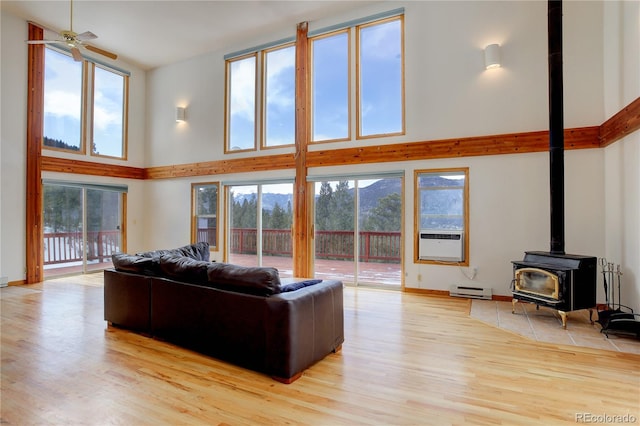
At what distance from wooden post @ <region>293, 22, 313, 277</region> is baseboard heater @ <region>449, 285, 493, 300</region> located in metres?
2.63

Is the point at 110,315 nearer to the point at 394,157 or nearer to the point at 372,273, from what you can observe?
the point at 372,273

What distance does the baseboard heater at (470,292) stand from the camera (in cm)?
502

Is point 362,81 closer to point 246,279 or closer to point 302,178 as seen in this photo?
point 302,178

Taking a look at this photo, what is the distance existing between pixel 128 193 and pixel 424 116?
7.18 meters

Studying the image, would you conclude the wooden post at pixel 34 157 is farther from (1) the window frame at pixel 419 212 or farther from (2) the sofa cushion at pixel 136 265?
(1) the window frame at pixel 419 212

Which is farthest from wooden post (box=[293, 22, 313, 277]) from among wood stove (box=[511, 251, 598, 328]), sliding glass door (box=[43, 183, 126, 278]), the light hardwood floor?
sliding glass door (box=[43, 183, 126, 278])

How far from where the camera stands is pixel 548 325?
3.85m

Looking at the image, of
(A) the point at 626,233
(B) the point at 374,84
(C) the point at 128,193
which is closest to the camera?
(A) the point at 626,233

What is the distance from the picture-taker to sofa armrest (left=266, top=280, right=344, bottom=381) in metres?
2.48

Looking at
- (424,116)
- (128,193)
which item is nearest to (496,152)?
(424,116)

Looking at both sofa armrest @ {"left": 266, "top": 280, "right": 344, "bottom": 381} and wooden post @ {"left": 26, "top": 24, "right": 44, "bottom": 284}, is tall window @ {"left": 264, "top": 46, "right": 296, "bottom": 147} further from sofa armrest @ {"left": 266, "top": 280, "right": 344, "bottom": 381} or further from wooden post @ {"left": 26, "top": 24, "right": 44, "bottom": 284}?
sofa armrest @ {"left": 266, "top": 280, "right": 344, "bottom": 381}

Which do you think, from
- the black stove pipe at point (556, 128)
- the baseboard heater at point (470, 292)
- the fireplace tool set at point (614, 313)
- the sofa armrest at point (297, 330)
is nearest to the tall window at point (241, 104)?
the baseboard heater at point (470, 292)

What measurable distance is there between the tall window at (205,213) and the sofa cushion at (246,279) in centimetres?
483

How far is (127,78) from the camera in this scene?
818 centimetres
